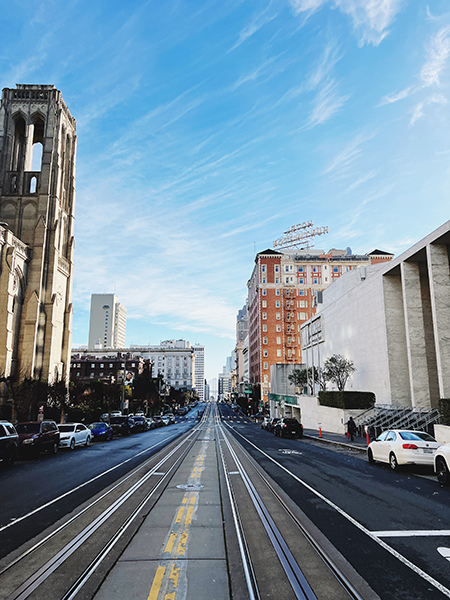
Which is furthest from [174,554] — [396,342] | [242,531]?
[396,342]

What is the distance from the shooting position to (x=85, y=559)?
572 centimetres

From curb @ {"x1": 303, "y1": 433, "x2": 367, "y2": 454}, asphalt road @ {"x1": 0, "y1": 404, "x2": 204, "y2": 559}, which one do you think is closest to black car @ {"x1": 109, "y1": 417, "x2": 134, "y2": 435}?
curb @ {"x1": 303, "y1": 433, "x2": 367, "y2": 454}

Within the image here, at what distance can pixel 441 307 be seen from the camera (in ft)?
80.9

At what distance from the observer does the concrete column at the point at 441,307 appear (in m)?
24.1

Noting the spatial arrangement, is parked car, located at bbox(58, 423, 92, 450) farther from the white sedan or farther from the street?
the white sedan

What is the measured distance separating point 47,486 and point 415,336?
2510 cm

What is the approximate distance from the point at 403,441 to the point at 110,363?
116472 millimetres

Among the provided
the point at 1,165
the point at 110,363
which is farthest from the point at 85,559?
the point at 110,363

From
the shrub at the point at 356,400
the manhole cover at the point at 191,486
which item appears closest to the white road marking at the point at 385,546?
the manhole cover at the point at 191,486

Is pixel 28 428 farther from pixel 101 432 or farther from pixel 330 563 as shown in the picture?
pixel 330 563

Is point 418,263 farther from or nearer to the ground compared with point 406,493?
farther from the ground

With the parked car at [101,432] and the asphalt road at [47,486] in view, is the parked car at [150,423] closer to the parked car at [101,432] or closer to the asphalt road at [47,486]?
the parked car at [101,432]

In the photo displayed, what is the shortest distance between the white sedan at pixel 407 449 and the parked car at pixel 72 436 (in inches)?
614

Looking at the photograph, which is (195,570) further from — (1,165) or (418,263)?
(1,165)
